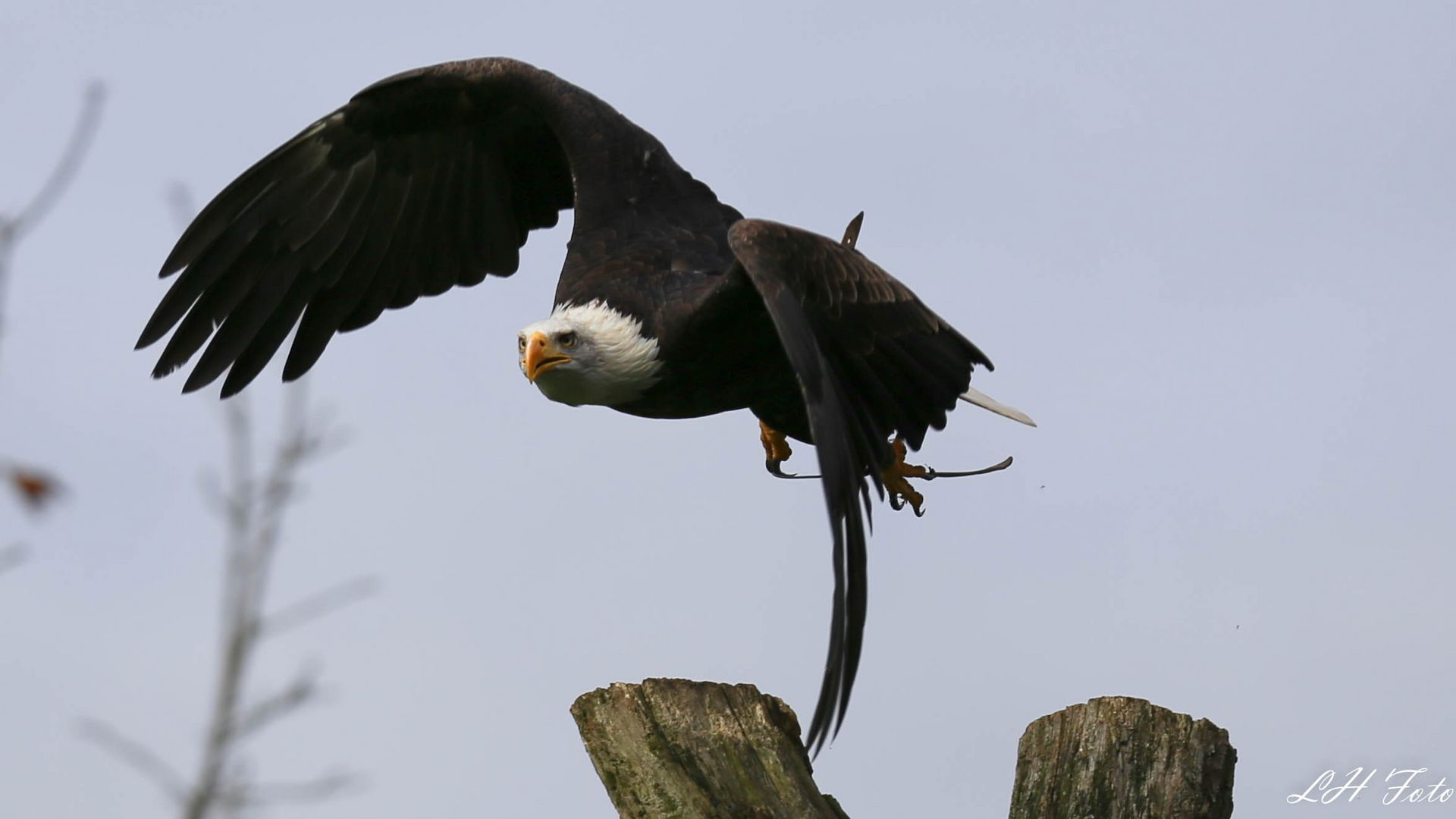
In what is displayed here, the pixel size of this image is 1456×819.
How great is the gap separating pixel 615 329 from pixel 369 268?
5.66 feet

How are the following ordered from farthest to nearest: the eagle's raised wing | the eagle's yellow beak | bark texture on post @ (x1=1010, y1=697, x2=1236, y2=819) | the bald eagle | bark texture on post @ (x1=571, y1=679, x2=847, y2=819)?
the eagle's raised wing, the eagle's yellow beak, the bald eagle, bark texture on post @ (x1=1010, y1=697, x2=1236, y2=819), bark texture on post @ (x1=571, y1=679, x2=847, y2=819)

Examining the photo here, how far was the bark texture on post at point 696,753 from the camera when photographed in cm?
374

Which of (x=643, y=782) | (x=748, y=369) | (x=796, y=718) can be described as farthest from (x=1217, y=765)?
(x=748, y=369)

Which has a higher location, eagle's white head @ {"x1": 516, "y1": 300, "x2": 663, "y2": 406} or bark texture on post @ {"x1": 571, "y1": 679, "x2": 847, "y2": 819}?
eagle's white head @ {"x1": 516, "y1": 300, "x2": 663, "y2": 406}

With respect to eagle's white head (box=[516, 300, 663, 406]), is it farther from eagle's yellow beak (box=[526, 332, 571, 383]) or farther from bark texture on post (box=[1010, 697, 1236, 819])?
bark texture on post (box=[1010, 697, 1236, 819])

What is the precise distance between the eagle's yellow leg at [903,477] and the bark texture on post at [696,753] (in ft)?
8.95

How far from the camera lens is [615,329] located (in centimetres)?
556

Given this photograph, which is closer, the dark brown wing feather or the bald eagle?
the dark brown wing feather

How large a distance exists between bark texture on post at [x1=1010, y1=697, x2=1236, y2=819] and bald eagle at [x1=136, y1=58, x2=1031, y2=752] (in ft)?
3.16

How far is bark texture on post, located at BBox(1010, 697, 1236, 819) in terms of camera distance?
158 inches

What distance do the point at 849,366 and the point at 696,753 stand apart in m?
1.76

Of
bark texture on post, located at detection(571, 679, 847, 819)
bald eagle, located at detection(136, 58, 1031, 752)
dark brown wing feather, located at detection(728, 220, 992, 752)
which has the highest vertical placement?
bald eagle, located at detection(136, 58, 1031, 752)

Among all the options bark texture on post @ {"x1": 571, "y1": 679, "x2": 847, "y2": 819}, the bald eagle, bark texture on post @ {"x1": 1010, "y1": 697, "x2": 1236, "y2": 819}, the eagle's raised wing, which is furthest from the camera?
the eagle's raised wing

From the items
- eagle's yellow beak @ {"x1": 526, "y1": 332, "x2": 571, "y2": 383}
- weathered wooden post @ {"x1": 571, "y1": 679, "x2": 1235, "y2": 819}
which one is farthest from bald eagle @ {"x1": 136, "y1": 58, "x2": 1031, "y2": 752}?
weathered wooden post @ {"x1": 571, "y1": 679, "x2": 1235, "y2": 819}
